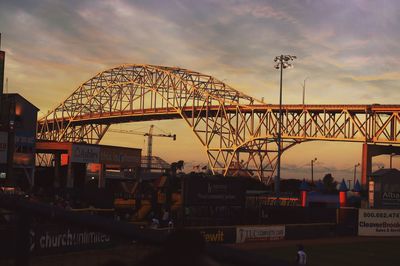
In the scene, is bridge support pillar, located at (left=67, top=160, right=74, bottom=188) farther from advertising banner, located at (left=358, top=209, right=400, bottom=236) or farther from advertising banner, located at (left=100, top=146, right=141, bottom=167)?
advertising banner, located at (left=358, top=209, right=400, bottom=236)

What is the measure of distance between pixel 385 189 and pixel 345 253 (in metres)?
21.3

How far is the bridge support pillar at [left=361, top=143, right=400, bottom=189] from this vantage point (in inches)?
3253

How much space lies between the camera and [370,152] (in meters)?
87.7

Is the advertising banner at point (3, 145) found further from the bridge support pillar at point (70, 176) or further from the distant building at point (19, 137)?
the bridge support pillar at point (70, 176)

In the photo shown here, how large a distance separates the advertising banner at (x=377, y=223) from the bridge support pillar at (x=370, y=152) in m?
35.0

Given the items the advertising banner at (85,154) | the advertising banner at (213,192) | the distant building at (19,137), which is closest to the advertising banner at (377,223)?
the advertising banner at (213,192)

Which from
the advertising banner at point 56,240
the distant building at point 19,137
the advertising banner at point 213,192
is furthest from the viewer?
the distant building at point 19,137

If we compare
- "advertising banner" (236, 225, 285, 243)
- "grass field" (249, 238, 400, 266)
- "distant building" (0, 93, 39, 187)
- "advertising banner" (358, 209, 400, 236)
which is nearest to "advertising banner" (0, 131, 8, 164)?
"distant building" (0, 93, 39, 187)

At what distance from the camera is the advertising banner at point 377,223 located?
46.2 meters

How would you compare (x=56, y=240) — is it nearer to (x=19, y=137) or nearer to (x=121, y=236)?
(x=121, y=236)

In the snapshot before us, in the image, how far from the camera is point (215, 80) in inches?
5207

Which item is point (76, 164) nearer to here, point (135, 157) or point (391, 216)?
point (135, 157)

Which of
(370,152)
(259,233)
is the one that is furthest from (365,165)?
(259,233)

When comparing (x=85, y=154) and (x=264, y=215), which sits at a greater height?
(x=85, y=154)
